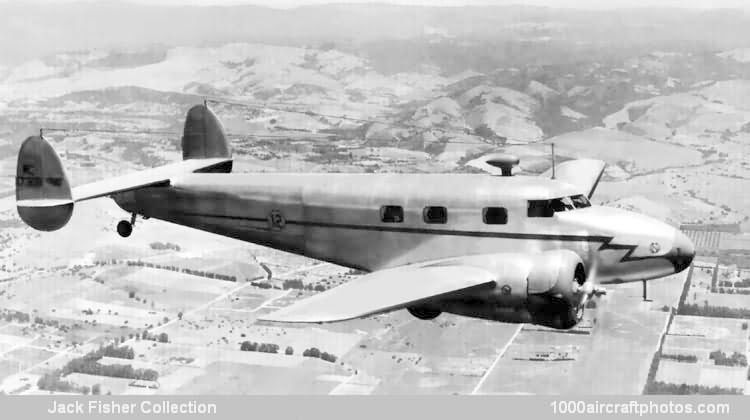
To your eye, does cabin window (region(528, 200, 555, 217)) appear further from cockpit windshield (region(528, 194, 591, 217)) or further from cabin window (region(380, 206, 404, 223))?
cabin window (region(380, 206, 404, 223))

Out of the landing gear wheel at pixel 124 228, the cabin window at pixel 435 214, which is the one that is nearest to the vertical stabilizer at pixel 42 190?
the landing gear wheel at pixel 124 228

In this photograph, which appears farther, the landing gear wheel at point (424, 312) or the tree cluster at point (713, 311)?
the tree cluster at point (713, 311)

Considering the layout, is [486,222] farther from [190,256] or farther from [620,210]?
[190,256]

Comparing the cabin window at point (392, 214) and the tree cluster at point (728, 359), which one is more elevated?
the cabin window at point (392, 214)

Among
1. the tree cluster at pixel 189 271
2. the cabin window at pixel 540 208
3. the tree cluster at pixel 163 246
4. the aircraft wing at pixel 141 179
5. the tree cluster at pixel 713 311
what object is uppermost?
the aircraft wing at pixel 141 179

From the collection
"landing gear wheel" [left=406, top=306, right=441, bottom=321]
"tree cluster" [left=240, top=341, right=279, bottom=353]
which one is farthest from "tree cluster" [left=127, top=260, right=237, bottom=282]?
"landing gear wheel" [left=406, top=306, right=441, bottom=321]

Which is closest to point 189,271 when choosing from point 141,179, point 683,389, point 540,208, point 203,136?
point 203,136

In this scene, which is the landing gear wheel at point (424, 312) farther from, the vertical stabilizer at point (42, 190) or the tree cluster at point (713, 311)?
the tree cluster at point (713, 311)
